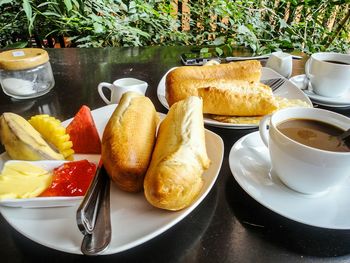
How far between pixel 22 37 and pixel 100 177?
88.0 inches

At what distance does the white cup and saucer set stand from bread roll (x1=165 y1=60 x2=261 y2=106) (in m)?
0.20

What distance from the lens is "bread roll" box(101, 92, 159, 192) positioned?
0.47 m

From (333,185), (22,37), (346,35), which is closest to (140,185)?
(333,185)

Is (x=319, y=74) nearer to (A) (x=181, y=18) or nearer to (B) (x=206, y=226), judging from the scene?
(B) (x=206, y=226)

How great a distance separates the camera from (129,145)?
0.50m

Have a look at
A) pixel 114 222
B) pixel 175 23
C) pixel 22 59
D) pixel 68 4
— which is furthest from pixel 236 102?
pixel 175 23

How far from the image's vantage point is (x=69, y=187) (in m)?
0.46

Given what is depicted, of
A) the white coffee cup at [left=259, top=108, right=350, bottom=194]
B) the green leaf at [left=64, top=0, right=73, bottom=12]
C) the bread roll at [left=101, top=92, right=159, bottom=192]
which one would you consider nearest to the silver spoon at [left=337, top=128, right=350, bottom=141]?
the white coffee cup at [left=259, top=108, right=350, bottom=194]

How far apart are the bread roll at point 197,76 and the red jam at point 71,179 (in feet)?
1.28

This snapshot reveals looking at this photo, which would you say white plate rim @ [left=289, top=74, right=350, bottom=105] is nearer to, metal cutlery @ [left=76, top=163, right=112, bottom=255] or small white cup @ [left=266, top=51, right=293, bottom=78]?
small white cup @ [left=266, top=51, right=293, bottom=78]

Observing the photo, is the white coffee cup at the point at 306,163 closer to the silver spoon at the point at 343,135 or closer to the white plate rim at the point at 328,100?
the silver spoon at the point at 343,135

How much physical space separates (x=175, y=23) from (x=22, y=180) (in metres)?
2.24

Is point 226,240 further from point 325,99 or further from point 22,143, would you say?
point 325,99

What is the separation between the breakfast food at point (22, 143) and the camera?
0.52 m
